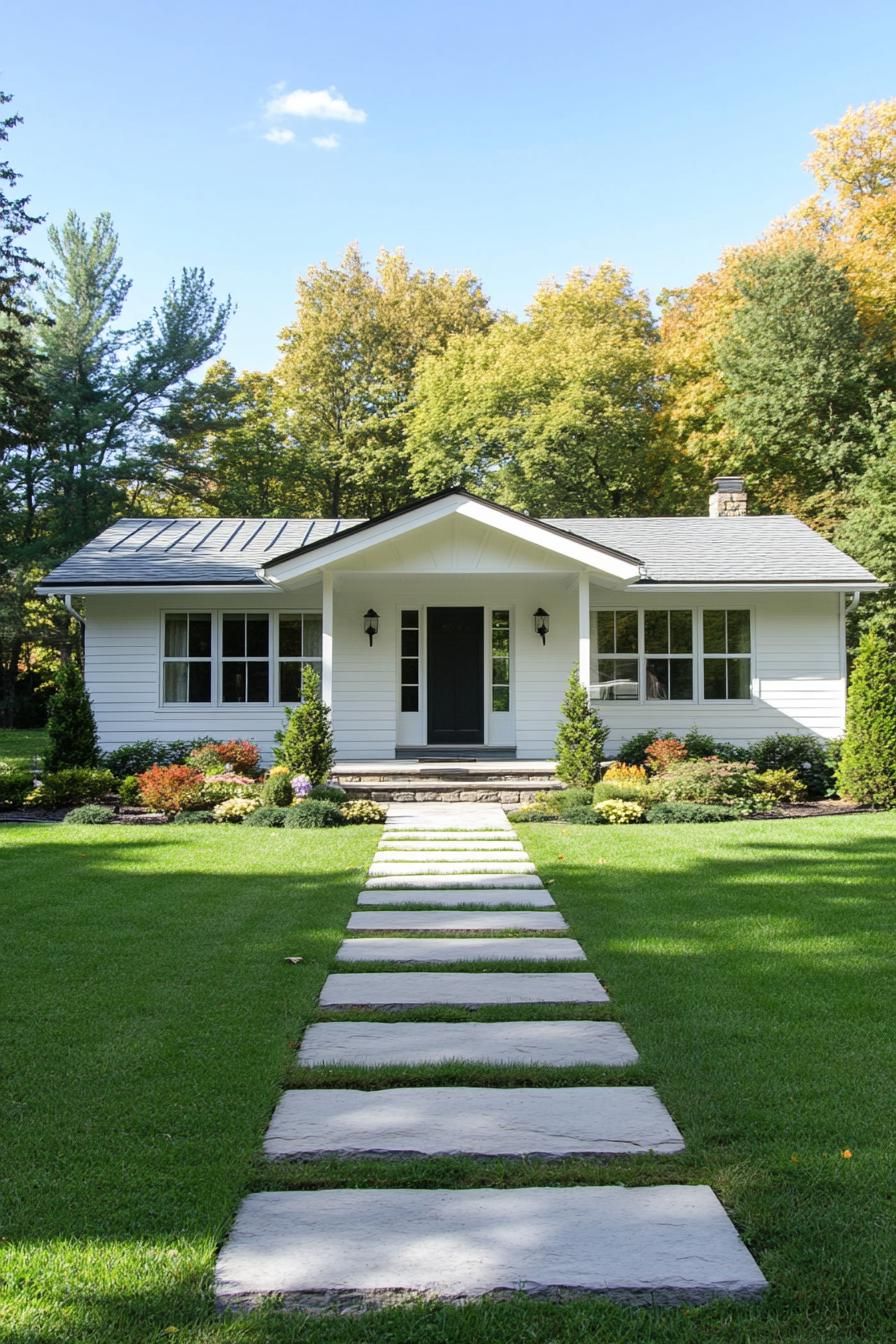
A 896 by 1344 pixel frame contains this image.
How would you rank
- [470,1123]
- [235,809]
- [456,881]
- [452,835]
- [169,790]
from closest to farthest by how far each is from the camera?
[470,1123] → [456,881] → [452,835] → [235,809] → [169,790]

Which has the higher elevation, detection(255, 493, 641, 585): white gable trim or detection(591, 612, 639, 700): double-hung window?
detection(255, 493, 641, 585): white gable trim

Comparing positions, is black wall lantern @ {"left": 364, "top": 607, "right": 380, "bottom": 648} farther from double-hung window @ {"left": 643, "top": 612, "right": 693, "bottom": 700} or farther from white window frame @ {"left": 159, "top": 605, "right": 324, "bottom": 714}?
double-hung window @ {"left": 643, "top": 612, "right": 693, "bottom": 700}

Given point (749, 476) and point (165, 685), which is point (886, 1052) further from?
point (749, 476)

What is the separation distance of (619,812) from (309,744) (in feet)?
13.1

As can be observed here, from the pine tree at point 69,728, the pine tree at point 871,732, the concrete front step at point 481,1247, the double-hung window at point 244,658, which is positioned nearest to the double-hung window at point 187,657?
the double-hung window at point 244,658

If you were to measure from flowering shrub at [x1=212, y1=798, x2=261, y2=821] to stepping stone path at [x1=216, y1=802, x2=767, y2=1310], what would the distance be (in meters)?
6.04

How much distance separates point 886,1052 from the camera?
3902 millimetres

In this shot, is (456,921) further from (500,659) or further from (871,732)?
(500,659)

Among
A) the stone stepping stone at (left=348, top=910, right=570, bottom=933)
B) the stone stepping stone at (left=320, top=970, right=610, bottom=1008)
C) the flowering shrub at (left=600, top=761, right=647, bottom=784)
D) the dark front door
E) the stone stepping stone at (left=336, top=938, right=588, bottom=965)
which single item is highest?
the dark front door

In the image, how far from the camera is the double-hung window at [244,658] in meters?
15.3

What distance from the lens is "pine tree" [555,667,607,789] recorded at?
1271 cm

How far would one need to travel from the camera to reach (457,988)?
4.87 m

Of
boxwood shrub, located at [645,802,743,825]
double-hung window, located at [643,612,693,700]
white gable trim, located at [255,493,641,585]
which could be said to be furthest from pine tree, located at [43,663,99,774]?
double-hung window, located at [643,612,693,700]

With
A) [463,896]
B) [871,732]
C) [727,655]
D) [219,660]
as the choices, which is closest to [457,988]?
[463,896]
